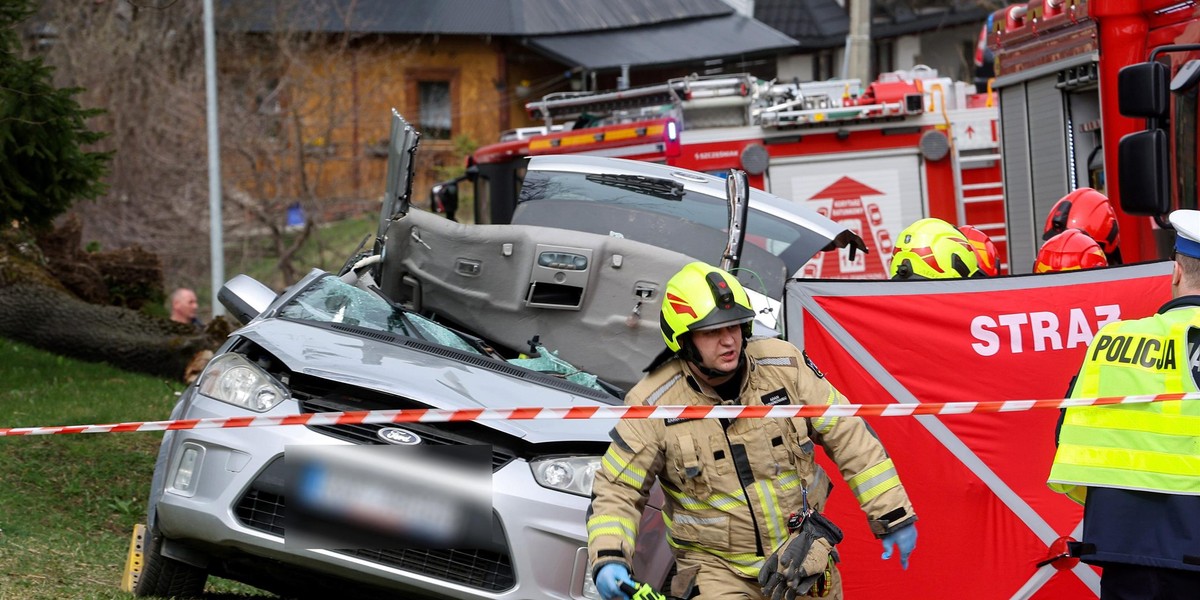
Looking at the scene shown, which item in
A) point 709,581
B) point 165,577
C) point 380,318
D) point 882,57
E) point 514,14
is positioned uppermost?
point 514,14

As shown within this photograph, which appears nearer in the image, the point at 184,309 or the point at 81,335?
the point at 81,335

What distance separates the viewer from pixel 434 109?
31156 mm

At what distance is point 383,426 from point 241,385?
580 millimetres

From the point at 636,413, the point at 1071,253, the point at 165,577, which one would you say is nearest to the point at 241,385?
the point at 165,577

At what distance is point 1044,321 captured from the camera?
536 centimetres

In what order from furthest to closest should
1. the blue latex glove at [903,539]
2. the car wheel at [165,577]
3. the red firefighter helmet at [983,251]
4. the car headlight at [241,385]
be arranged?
the red firefighter helmet at [983,251]
the car wheel at [165,577]
the car headlight at [241,385]
the blue latex glove at [903,539]

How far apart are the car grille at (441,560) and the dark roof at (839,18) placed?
2668 cm

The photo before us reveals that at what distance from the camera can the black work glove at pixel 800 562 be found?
155 inches

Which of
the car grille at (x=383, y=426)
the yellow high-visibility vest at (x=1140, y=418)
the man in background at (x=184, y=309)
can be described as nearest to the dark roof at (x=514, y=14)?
the man in background at (x=184, y=309)

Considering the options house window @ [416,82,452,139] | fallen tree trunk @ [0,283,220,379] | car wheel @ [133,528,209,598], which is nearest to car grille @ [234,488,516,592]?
car wheel @ [133,528,209,598]

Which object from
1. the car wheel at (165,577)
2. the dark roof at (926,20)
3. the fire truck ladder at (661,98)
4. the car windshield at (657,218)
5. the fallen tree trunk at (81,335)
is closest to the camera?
the car wheel at (165,577)

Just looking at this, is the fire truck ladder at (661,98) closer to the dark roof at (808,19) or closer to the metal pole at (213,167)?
the metal pole at (213,167)

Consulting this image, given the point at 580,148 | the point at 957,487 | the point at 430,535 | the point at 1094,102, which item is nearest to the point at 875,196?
the point at 580,148

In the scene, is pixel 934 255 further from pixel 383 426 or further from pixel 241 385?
pixel 241 385
